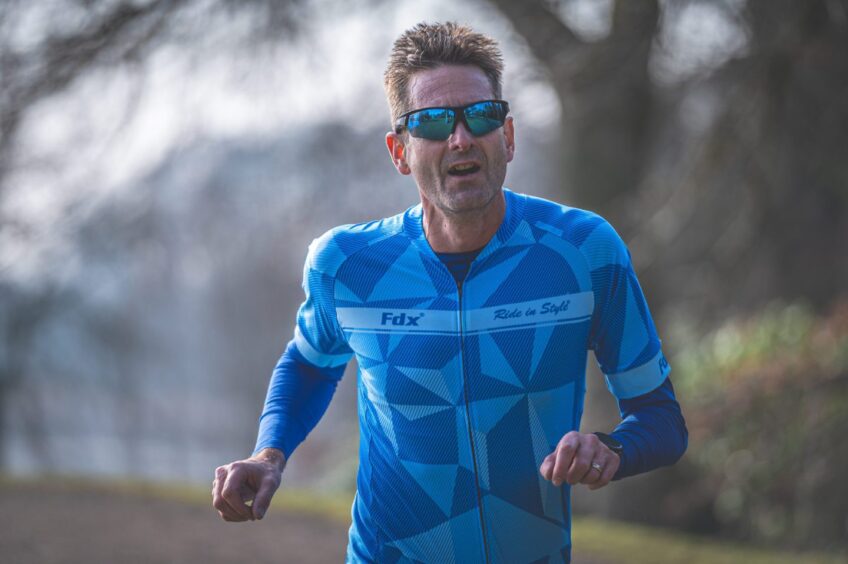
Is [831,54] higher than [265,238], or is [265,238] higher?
[265,238]

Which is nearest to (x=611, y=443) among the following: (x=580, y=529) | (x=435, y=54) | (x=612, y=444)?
(x=612, y=444)

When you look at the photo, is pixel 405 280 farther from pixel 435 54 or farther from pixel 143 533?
pixel 143 533

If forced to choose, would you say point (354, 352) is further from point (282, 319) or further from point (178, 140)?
point (282, 319)

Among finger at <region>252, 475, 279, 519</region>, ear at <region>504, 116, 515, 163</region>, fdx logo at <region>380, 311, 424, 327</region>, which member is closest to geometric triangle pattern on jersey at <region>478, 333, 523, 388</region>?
fdx logo at <region>380, 311, 424, 327</region>

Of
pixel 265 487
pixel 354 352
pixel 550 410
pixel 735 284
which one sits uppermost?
pixel 735 284

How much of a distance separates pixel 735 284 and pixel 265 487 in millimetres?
10191

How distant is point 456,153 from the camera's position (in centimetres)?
242

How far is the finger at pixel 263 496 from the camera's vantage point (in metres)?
2.29

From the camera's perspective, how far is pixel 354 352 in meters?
2.68

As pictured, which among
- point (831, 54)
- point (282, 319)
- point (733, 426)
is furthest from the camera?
point (282, 319)

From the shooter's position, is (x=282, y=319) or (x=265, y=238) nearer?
(x=265, y=238)

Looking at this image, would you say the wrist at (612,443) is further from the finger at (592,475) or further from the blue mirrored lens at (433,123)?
the blue mirrored lens at (433,123)

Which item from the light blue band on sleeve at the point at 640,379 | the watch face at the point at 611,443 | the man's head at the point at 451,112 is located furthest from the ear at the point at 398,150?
the watch face at the point at 611,443

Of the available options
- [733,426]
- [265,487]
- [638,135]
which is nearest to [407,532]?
[265,487]
